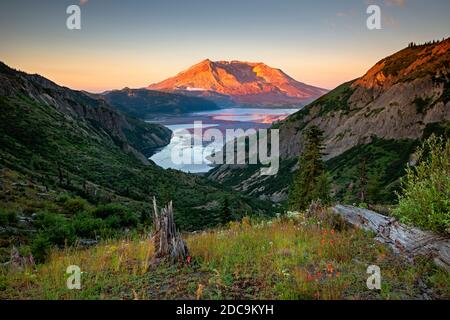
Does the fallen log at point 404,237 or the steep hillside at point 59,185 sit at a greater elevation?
the fallen log at point 404,237

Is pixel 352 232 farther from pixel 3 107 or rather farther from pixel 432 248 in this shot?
pixel 3 107

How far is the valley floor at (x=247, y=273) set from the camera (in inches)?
215

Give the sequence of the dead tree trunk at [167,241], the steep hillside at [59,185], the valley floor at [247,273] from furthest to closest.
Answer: the steep hillside at [59,185]
the dead tree trunk at [167,241]
the valley floor at [247,273]

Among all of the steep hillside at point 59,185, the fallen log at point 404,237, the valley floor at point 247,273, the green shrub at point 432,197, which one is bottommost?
the steep hillside at point 59,185

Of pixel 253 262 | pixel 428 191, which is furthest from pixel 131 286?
pixel 428 191

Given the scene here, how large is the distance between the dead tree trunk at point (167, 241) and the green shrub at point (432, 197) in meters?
5.14

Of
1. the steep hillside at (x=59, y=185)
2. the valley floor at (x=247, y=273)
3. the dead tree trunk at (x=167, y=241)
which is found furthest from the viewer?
the steep hillside at (x=59, y=185)

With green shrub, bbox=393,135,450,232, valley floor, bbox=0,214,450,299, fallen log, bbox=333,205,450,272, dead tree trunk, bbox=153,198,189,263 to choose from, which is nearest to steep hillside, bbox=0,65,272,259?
valley floor, bbox=0,214,450,299

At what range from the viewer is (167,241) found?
6.98 meters

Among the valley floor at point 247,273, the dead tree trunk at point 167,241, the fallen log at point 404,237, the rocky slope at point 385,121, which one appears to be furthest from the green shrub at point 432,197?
the rocky slope at point 385,121

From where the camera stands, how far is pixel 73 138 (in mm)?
83125

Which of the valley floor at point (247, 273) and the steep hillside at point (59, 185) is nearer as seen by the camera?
the valley floor at point (247, 273)

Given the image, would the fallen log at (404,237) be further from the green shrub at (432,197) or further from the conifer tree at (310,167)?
the conifer tree at (310,167)
